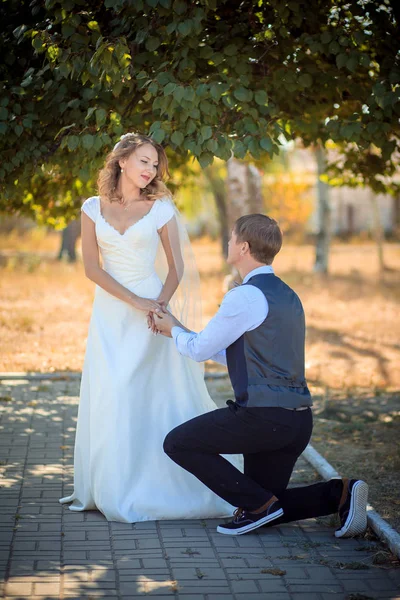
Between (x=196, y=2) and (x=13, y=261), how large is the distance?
805 inches

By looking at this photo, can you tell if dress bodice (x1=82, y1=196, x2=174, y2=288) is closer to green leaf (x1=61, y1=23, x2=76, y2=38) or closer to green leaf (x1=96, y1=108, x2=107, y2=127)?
green leaf (x1=96, y1=108, x2=107, y2=127)

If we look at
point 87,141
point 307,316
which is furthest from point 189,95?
point 307,316

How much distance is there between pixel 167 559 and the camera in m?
4.27

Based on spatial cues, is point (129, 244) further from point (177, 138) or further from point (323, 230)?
point (323, 230)

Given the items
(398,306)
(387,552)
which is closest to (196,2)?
(387,552)

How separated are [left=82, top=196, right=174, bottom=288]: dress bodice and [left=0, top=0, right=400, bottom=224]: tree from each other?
722 millimetres

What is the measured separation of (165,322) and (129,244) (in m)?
0.62

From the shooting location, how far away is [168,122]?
18.7ft

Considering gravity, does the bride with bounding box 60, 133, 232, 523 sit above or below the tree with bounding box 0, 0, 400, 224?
below

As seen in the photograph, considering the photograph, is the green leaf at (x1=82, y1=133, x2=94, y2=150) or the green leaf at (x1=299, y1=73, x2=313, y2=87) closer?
the green leaf at (x1=82, y1=133, x2=94, y2=150)

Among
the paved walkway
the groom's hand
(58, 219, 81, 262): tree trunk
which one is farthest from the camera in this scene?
(58, 219, 81, 262): tree trunk

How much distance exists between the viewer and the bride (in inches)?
193

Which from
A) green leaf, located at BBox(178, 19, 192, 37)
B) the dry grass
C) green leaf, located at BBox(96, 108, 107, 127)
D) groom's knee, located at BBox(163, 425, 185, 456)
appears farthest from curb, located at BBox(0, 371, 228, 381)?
green leaf, located at BBox(178, 19, 192, 37)

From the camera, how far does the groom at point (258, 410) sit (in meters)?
4.38
